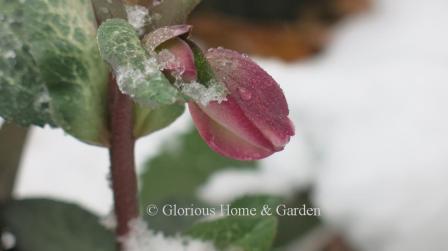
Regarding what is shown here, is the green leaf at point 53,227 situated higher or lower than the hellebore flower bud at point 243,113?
lower

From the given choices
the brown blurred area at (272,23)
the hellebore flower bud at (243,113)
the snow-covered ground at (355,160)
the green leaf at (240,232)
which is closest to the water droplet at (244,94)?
the hellebore flower bud at (243,113)

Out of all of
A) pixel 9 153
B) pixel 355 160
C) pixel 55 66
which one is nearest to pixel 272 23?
pixel 355 160

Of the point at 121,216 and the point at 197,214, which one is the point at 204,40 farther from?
the point at 121,216

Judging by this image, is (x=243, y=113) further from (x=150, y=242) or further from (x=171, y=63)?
(x=150, y=242)

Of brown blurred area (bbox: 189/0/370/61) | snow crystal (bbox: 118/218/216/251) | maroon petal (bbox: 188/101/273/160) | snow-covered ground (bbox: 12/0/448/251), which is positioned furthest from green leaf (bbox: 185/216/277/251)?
brown blurred area (bbox: 189/0/370/61)

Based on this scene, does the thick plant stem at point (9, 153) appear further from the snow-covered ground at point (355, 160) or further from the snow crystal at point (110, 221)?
the snow-covered ground at point (355, 160)

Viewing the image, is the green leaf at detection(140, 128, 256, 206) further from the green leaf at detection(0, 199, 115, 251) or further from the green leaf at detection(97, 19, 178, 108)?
the green leaf at detection(97, 19, 178, 108)
